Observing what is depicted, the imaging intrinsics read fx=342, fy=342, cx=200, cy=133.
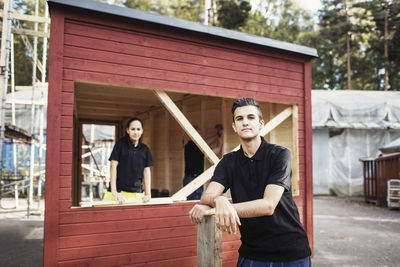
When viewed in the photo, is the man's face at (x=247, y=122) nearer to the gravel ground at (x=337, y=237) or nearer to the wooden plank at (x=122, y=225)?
the wooden plank at (x=122, y=225)

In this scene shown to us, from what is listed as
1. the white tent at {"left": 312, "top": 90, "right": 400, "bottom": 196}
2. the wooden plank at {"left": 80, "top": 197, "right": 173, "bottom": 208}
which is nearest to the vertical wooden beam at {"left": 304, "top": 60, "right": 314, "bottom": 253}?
the wooden plank at {"left": 80, "top": 197, "right": 173, "bottom": 208}

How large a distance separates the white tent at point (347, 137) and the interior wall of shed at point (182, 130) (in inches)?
380

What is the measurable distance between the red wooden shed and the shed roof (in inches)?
0.6

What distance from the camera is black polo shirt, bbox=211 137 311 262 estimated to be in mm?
2039

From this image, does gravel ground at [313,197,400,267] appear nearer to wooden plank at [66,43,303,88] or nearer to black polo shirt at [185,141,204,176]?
black polo shirt at [185,141,204,176]

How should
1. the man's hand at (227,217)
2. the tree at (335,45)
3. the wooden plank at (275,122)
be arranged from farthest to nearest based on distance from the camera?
1. the tree at (335,45)
2. the wooden plank at (275,122)
3. the man's hand at (227,217)

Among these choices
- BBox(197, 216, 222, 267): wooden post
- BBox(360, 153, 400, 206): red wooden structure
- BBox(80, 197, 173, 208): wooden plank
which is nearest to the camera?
BBox(197, 216, 222, 267): wooden post

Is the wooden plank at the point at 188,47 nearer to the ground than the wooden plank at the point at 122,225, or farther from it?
farther from it

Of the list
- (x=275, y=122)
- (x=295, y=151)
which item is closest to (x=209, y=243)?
(x=275, y=122)

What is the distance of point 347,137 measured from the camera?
661 inches

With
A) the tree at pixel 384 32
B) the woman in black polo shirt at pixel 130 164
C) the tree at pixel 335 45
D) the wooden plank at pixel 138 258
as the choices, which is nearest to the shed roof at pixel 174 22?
the woman in black polo shirt at pixel 130 164

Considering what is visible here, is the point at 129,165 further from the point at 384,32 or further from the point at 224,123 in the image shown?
the point at 384,32

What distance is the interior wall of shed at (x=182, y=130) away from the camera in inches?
270

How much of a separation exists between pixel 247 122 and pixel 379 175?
13161 mm
